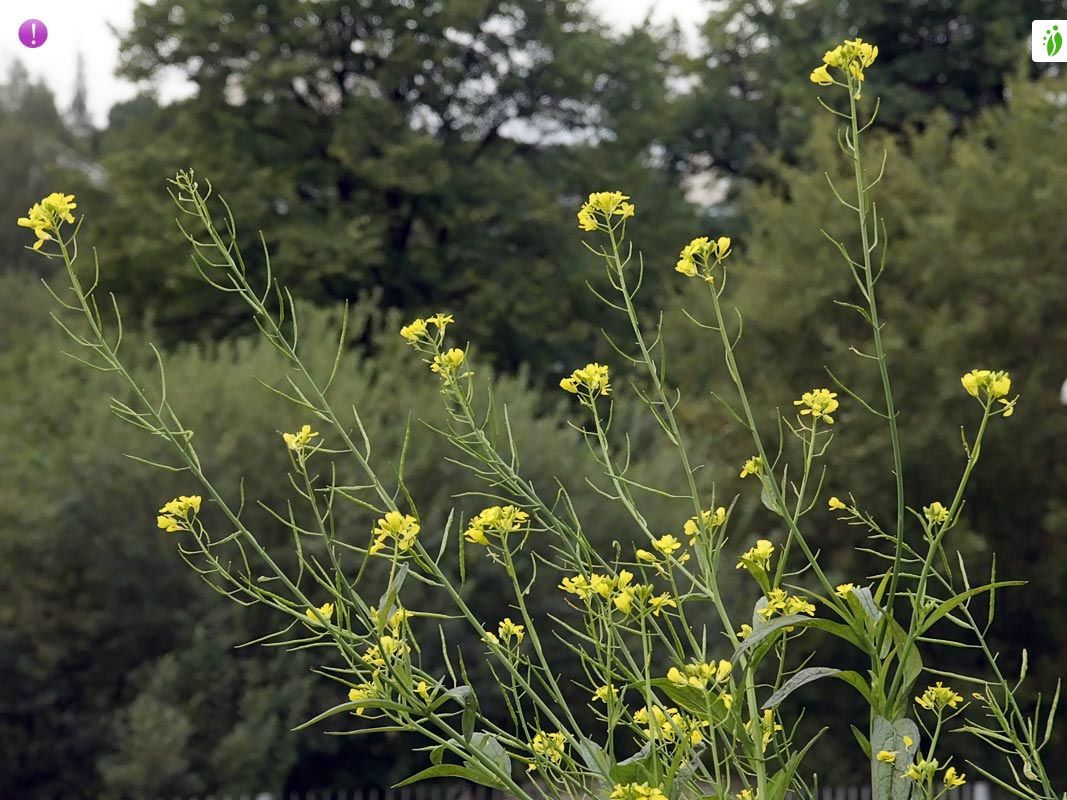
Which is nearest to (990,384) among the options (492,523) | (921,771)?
(921,771)

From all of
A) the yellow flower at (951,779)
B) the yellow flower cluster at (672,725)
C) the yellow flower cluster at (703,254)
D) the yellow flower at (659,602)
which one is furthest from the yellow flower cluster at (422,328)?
the yellow flower at (951,779)

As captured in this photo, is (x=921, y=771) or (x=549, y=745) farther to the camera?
(x=549, y=745)

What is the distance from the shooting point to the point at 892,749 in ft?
4.92

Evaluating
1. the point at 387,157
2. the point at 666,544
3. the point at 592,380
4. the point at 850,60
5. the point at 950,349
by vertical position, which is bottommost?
the point at 387,157

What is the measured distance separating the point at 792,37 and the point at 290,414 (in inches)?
524

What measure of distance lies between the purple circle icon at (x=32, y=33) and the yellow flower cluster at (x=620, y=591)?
402 cm

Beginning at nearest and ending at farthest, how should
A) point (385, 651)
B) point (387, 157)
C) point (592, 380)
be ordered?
point (385, 651), point (592, 380), point (387, 157)

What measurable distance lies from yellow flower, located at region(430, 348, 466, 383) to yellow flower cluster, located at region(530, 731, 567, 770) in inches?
16.9

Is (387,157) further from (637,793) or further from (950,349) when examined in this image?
(637,793)

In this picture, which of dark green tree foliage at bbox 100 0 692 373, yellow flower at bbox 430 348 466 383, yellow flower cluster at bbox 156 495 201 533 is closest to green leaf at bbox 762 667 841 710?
yellow flower at bbox 430 348 466 383

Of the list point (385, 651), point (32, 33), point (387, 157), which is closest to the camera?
point (385, 651)

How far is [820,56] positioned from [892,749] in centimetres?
1730

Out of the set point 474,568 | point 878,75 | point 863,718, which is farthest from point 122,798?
point 878,75

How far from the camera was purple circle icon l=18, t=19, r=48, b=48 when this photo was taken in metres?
5.02
